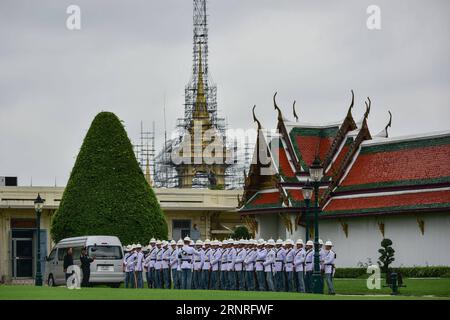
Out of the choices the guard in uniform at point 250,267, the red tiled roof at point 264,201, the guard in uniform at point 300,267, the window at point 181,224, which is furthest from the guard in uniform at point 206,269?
the window at point 181,224

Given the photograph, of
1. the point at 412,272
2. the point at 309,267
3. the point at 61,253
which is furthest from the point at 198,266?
the point at 412,272

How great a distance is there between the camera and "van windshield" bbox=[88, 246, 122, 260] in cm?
4172

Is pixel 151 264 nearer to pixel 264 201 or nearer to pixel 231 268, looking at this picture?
pixel 231 268

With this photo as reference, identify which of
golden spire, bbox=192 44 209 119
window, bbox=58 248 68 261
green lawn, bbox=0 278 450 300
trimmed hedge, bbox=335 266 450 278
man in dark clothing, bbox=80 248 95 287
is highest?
golden spire, bbox=192 44 209 119

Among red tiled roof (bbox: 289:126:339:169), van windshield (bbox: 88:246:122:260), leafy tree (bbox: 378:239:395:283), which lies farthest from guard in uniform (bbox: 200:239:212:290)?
red tiled roof (bbox: 289:126:339:169)

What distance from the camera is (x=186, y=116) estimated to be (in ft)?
318

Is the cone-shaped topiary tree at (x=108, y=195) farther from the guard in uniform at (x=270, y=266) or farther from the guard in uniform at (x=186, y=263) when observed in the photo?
the guard in uniform at (x=270, y=266)

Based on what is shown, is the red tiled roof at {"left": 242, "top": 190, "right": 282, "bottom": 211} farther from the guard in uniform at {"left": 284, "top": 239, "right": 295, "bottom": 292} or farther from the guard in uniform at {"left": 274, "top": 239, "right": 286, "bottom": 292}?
the guard in uniform at {"left": 284, "top": 239, "right": 295, "bottom": 292}

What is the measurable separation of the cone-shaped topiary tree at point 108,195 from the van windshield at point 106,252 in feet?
15.9

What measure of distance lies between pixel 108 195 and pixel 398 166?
1152 cm

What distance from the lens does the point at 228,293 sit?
31.8 metres

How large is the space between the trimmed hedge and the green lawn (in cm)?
140
